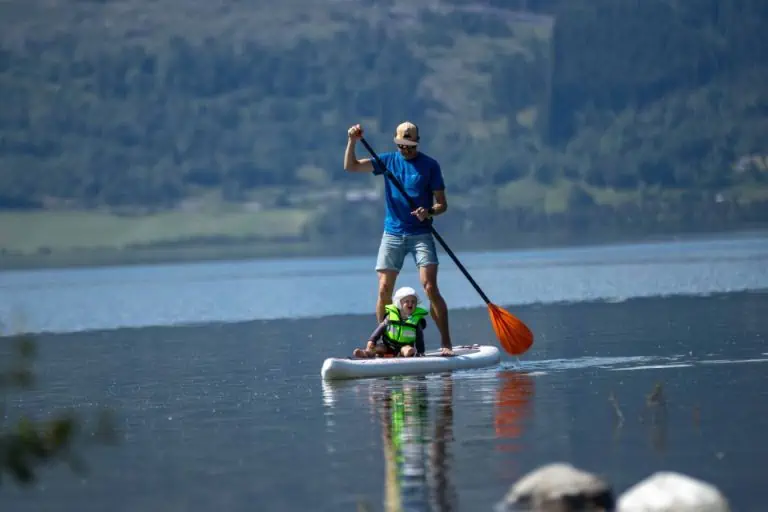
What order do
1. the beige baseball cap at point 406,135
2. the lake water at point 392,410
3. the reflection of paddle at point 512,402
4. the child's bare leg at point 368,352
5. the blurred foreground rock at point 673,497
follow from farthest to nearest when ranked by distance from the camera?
the beige baseball cap at point 406,135 < the child's bare leg at point 368,352 < the reflection of paddle at point 512,402 < the lake water at point 392,410 < the blurred foreground rock at point 673,497

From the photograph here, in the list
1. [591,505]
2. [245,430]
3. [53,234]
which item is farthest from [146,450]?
[53,234]

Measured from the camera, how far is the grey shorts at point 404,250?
74.4ft

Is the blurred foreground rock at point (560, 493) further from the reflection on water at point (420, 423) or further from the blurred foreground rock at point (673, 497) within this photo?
the reflection on water at point (420, 423)

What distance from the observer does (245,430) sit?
17469mm

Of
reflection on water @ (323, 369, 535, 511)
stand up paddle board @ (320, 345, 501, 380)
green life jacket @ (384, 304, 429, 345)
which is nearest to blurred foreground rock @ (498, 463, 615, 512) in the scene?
reflection on water @ (323, 369, 535, 511)

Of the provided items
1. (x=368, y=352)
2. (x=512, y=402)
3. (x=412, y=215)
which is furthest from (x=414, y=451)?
(x=412, y=215)

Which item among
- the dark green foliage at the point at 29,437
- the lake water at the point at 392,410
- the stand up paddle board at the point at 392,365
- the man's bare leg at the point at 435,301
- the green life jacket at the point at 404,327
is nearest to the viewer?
the dark green foliage at the point at 29,437

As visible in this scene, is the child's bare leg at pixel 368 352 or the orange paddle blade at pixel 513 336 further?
the orange paddle blade at pixel 513 336

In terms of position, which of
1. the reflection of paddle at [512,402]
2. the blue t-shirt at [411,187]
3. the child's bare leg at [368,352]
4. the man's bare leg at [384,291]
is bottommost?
the reflection of paddle at [512,402]

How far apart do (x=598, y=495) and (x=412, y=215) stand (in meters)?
10.4

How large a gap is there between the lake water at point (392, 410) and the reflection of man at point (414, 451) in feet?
0.08

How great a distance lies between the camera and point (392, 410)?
1822cm

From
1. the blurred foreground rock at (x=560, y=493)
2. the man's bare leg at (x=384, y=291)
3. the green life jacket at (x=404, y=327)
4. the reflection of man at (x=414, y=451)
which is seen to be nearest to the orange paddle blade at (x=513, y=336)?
the green life jacket at (x=404, y=327)

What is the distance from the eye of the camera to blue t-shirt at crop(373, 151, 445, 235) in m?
22.6
